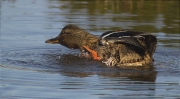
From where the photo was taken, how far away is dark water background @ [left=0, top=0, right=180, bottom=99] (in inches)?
→ 331

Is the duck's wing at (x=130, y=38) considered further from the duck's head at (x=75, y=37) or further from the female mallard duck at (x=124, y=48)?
the duck's head at (x=75, y=37)

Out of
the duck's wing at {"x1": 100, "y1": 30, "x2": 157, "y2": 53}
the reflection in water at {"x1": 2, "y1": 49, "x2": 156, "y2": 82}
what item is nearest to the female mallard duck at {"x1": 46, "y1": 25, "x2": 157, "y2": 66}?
the duck's wing at {"x1": 100, "y1": 30, "x2": 157, "y2": 53}

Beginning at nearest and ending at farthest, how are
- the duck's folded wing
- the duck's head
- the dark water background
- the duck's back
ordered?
1. the dark water background
2. the duck's folded wing
3. the duck's back
4. the duck's head

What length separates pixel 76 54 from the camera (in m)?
11.9

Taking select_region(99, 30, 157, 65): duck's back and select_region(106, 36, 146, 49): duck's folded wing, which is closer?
select_region(106, 36, 146, 49): duck's folded wing

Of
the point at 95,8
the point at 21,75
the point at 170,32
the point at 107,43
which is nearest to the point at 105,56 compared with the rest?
the point at 107,43

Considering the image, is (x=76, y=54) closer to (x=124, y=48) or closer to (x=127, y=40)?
(x=124, y=48)

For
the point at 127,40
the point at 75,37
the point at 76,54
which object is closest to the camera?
the point at 127,40

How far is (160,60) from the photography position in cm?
1127

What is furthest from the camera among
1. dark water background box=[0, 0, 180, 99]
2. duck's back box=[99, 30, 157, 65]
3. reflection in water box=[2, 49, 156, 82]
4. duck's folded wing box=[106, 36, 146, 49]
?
duck's back box=[99, 30, 157, 65]

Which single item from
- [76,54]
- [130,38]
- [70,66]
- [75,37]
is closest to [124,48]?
[130,38]

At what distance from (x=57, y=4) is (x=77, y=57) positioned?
8205 millimetres

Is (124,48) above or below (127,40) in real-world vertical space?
below

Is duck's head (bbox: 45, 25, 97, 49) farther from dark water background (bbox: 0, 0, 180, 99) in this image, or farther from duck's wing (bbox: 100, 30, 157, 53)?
duck's wing (bbox: 100, 30, 157, 53)
